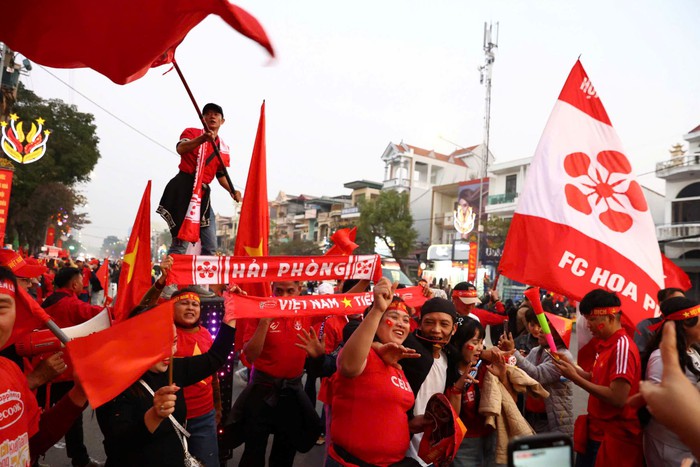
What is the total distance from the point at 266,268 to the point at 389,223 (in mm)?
41153

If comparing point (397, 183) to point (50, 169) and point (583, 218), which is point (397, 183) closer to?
point (50, 169)

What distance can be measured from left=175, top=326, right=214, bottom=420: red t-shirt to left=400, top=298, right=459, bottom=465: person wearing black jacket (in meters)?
1.50

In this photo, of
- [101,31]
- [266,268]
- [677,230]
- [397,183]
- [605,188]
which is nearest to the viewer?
[101,31]

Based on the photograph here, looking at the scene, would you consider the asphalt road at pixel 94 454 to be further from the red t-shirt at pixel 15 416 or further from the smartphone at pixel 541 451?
the smartphone at pixel 541 451

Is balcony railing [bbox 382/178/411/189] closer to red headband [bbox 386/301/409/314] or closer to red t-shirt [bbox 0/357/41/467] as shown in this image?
red headband [bbox 386/301/409/314]

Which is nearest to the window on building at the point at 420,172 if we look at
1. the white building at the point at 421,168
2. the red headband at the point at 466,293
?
the white building at the point at 421,168

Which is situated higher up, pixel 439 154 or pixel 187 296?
pixel 439 154

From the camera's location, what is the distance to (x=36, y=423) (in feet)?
7.50

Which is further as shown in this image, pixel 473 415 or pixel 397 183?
pixel 397 183

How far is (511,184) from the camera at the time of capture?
43.3 metres

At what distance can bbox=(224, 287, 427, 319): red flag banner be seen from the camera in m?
3.61

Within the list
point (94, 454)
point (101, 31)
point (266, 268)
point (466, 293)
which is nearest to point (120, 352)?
point (101, 31)

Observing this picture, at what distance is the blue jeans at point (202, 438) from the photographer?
3.76 meters

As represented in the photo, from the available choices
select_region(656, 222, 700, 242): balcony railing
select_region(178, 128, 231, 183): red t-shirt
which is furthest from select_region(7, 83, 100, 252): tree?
select_region(656, 222, 700, 242): balcony railing
